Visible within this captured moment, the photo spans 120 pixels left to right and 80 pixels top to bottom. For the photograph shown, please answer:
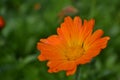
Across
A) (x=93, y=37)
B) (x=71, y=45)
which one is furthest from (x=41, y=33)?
(x=93, y=37)

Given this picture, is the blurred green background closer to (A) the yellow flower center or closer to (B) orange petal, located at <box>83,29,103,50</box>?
(A) the yellow flower center

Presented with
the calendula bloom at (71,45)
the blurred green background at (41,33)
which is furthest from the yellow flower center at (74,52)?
the blurred green background at (41,33)

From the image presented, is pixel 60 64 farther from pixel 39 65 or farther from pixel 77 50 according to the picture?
pixel 39 65

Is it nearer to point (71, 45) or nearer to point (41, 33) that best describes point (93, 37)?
point (71, 45)

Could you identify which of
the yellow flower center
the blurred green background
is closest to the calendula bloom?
the yellow flower center

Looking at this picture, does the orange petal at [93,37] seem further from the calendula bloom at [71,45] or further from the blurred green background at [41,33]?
the blurred green background at [41,33]

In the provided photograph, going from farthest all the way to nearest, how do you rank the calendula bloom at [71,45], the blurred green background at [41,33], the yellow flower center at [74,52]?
the blurred green background at [41,33]
the yellow flower center at [74,52]
the calendula bloom at [71,45]

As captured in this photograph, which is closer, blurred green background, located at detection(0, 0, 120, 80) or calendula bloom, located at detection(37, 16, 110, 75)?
calendula bloom, located at detection(37, 16, 110, 75)

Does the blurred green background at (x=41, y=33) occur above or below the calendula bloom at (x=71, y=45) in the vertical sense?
above
